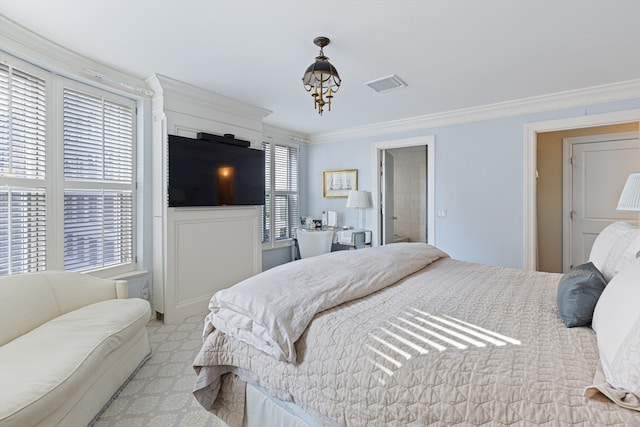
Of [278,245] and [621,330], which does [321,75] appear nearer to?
[621,330]

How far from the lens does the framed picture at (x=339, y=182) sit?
496 centimetres

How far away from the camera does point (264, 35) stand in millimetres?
2168

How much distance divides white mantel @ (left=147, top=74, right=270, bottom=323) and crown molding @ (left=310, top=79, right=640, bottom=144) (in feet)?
5.92

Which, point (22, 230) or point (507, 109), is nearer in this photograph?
point (22, 230)

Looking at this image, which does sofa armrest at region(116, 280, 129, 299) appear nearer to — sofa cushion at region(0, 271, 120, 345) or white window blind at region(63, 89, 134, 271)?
sofa cushion at region(0, 271, 120, 345)

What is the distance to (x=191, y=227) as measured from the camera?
130 inches

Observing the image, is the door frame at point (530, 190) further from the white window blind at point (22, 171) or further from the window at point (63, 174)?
the white window blind at point (22, 171)

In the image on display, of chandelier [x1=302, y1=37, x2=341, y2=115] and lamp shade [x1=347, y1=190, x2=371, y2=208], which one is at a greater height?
chandelier [x1=302, y1=37, x2=341, y2=115]

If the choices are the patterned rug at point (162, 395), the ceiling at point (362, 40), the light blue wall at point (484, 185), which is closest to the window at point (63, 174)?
the ceiling at point (362, 40)

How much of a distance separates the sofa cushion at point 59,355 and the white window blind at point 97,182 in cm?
82

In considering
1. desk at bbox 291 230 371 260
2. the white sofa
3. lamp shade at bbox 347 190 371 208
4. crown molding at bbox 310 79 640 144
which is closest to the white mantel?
the white sofa

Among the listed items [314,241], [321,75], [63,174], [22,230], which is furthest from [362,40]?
[314,241]

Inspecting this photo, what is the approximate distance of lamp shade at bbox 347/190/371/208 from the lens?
465 cm

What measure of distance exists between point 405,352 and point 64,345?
71.8 inches
